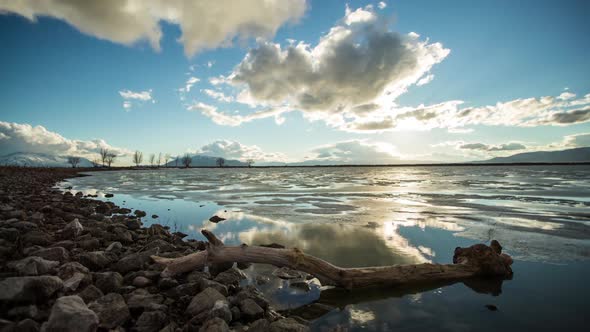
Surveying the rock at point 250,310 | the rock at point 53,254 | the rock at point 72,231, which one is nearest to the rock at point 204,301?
the rock at point 250,310

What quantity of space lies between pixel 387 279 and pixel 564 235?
8.56 m

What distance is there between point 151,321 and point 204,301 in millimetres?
820

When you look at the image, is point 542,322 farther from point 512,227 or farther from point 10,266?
point 10,266

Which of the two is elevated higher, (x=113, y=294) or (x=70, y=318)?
(x=70, y=318)

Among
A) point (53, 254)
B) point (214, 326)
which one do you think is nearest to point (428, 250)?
point (214, 326)

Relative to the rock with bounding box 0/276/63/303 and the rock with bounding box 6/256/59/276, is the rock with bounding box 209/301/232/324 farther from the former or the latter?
the rock with bounding box 6/256/59/276

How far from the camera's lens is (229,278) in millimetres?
6234

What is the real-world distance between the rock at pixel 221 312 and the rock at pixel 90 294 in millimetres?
1962

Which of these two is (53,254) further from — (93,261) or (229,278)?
(229,278)

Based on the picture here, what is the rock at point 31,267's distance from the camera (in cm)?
489

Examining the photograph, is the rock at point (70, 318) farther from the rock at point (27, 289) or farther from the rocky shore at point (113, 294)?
the rock at point (27, 289)

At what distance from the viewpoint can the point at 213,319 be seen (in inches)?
160

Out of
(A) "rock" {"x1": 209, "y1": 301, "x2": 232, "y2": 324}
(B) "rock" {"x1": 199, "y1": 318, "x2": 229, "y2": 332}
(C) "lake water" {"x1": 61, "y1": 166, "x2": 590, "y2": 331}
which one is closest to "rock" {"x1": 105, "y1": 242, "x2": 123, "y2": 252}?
(C) "lake water" {"x1": 61, "y1": 166, "x2": 590, "y2": 331}

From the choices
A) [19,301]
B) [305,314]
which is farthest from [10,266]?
[305,314]
